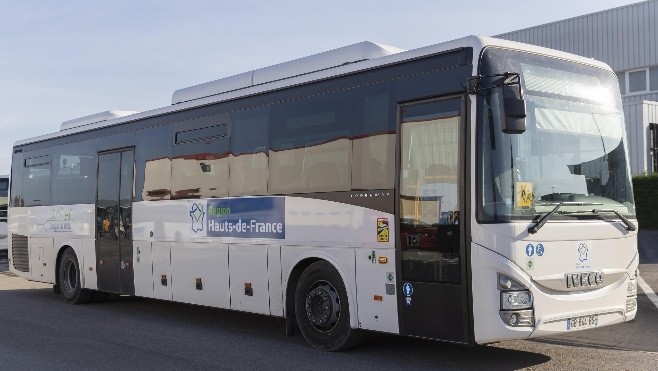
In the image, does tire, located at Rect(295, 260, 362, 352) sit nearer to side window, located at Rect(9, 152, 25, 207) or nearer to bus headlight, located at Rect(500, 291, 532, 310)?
bus headlight, located at Rect(500, 291, 532, 310)

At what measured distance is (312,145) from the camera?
9430mm

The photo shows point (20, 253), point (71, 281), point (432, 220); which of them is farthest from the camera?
point (20, 253)

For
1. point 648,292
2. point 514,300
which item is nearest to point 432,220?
point 514,300

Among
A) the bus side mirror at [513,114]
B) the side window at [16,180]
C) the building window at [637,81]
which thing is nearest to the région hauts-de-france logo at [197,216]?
the bus side mirror at [513,114]

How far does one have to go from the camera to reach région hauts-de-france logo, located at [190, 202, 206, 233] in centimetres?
1119

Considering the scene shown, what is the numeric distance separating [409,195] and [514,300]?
5.07ft

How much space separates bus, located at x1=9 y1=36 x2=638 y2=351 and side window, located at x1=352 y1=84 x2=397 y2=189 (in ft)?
0.07

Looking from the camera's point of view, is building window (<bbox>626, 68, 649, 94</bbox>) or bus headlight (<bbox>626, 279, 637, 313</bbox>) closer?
bus headlight (<bbox>626, 279, 637, 313</bbox>)

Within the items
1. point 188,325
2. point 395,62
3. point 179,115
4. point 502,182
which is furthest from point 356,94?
point 188,325

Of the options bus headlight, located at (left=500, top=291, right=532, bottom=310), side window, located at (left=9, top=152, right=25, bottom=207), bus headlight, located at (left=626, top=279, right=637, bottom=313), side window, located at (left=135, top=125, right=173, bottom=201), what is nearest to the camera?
bus headlight, located at (left=500, top=291, right=532, bottom=310)

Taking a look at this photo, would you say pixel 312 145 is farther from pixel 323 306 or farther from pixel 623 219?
pixel 623 219

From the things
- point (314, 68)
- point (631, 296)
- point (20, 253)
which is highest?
point (314, 68)

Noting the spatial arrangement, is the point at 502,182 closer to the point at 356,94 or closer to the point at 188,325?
the point at 356,94

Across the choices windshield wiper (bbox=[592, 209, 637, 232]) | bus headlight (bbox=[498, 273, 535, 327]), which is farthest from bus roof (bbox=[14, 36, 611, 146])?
bus headlight (bbox=[498, 273, 535, 327])
